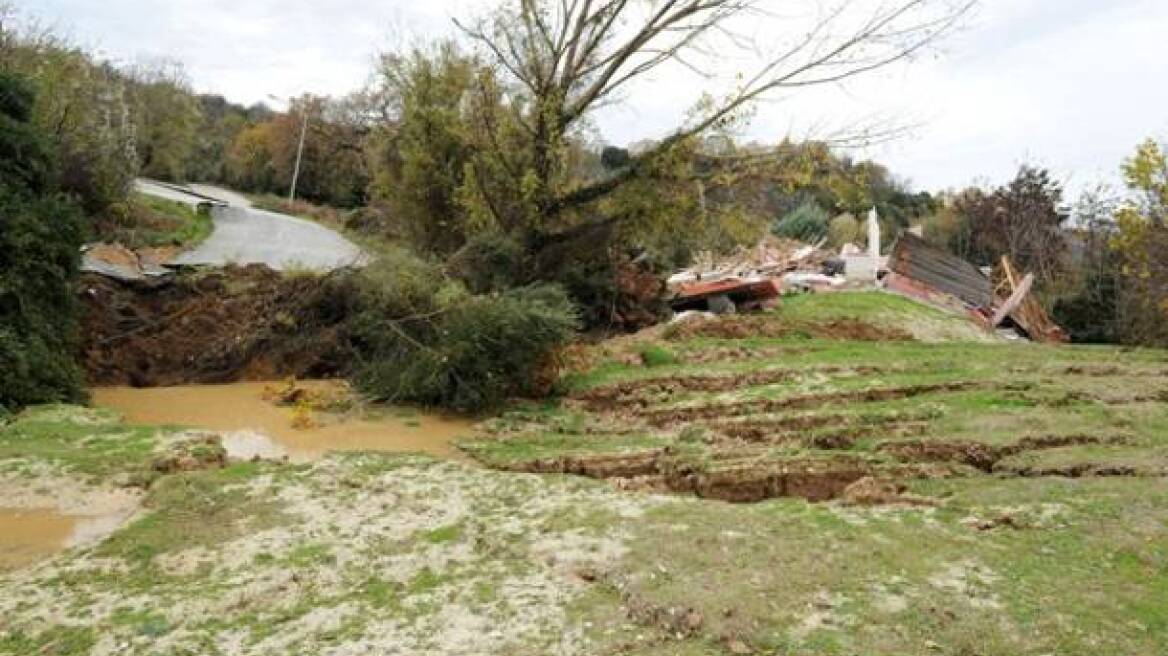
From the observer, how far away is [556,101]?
14.1m

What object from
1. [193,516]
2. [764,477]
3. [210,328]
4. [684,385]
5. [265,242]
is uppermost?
[265,242]

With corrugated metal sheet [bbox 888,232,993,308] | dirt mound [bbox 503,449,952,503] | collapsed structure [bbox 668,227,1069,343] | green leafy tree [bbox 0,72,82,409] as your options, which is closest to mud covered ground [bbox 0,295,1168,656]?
dirt mound [bbox 503,449,952,503]

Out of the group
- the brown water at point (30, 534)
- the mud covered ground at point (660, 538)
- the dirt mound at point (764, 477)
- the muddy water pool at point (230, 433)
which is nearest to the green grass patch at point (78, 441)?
the mud covered ground at point (660, 538)

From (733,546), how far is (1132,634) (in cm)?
209

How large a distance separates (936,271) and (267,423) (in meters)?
18.8

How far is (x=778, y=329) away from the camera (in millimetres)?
14750

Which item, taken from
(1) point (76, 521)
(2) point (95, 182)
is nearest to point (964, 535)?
(1) point (76, 521)

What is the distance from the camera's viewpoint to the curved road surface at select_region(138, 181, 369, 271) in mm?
22750

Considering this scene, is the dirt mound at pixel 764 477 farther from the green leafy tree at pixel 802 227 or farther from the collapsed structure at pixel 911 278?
the green leafy tree at pixel 802 227

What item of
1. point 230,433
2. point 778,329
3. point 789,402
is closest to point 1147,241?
point 778,329

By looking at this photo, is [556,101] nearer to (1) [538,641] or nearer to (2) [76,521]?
(2) [76,521]

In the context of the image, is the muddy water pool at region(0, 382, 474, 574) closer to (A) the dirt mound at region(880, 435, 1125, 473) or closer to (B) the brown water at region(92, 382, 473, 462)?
(B) the brown water at region(92, 382, 473, 462)

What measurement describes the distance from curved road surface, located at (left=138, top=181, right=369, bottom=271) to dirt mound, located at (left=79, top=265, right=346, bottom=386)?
5217 mm

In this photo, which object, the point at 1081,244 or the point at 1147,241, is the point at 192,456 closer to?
the point at 1147,241
